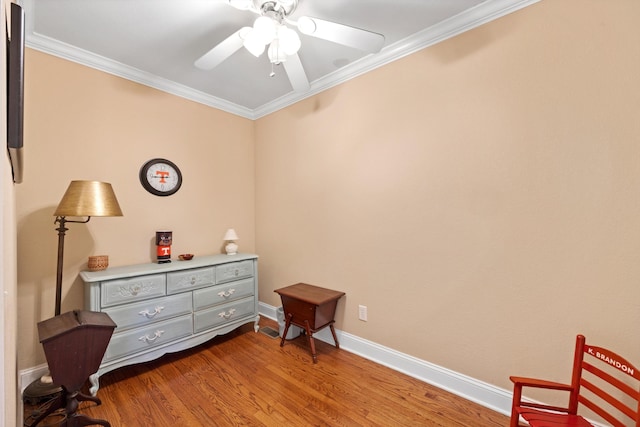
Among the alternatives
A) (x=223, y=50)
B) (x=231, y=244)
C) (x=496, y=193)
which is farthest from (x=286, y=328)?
(x=223, y=50)

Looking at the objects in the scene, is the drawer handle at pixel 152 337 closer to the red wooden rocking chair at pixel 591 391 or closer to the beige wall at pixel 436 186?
the beige wall at pixel 436 186

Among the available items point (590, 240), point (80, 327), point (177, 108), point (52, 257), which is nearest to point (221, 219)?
point (177, 108)

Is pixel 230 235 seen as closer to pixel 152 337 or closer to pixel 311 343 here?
pixel 152 337


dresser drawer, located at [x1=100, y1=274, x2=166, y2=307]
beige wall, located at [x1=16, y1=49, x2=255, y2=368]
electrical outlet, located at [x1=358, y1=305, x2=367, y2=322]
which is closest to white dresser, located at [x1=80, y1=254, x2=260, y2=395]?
dresser drawer, located at [x1=100, y1=274, x2=166, y2=307]

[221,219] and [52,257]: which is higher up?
[221,219]

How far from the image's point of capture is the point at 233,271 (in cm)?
270

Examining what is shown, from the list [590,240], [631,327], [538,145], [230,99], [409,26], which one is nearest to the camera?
[631,327]

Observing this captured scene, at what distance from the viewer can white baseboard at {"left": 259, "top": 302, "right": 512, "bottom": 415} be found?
1740mm

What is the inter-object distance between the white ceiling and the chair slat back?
197cm

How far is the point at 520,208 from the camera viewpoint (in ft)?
5.52

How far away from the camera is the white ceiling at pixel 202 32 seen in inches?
69.6

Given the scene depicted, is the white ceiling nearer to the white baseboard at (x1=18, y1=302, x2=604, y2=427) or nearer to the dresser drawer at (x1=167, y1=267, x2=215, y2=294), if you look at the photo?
the dresser drawer at (x1=167, y1=267, x2=215, y2=294)

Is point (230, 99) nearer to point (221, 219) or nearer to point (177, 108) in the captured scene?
point (177, 108)

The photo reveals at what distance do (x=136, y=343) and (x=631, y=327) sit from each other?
306 cm
